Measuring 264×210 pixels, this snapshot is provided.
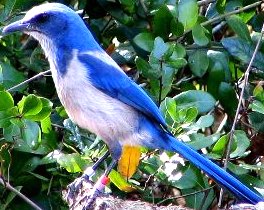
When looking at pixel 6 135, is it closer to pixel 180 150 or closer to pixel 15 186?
pixel 15 186

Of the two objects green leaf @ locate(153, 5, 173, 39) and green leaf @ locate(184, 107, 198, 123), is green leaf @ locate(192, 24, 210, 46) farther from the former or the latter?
green leaf @ locate(184, 107, 198, 123)

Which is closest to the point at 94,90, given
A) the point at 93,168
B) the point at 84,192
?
the point at 93,168

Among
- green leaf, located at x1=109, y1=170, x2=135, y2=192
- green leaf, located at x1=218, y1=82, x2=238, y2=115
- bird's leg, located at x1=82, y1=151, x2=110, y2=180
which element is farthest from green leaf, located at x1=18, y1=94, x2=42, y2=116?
green leaf, located at x1=218, y1=82, x2=238, y2=115

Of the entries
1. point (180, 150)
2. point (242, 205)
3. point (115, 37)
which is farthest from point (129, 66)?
point (242, 205)

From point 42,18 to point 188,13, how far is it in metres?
0.81

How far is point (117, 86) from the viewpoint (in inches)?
220

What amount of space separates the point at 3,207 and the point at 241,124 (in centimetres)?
139

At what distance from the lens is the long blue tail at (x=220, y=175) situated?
523 cm

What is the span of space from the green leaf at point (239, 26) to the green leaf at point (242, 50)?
26mm

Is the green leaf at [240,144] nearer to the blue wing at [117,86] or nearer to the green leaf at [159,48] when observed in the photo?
the blue wing at [117,86]

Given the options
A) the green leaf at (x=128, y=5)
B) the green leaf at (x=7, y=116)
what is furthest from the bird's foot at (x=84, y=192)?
the green leaf at (x=128, y=5)

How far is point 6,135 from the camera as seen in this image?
5.66m

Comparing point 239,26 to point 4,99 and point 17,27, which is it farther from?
point 4,99

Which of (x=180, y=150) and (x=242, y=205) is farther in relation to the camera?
(x=180, y=150)
